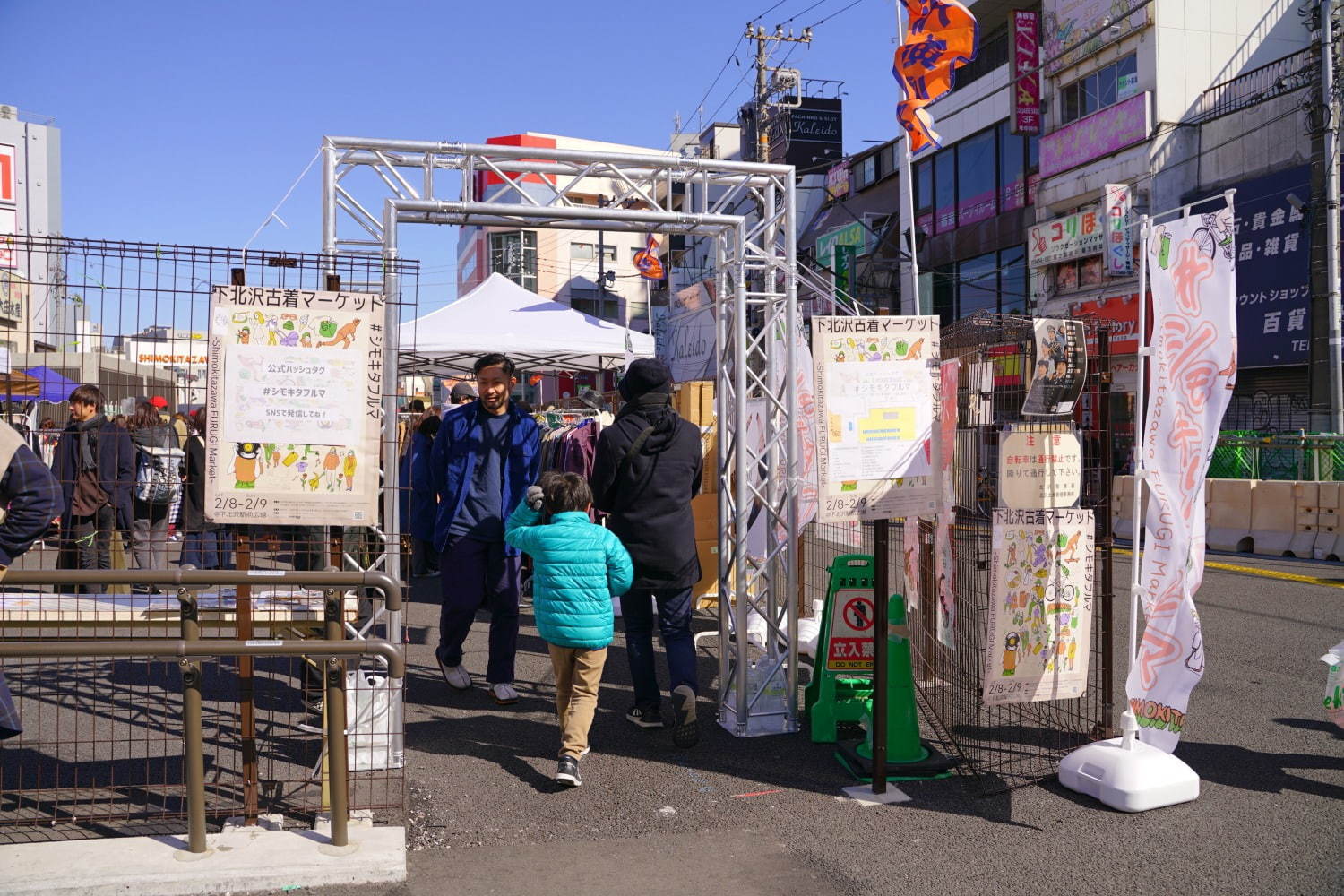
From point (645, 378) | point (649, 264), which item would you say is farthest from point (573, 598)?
point (649, 264)

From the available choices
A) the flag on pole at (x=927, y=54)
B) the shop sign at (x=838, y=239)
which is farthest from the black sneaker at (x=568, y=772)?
the shop sign at (x=838, y=239)

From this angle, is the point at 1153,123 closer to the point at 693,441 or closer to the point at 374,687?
the point at 693,441

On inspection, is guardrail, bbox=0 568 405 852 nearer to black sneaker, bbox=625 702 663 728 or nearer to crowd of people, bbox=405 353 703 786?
crowd of people, bbox=405 353 703 786

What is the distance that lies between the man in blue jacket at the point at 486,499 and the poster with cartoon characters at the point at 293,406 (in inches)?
76.0

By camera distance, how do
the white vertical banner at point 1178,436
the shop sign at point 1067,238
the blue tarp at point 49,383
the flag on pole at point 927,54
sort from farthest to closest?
1. the shop sign at point 1067,238
2. the flag on pole at point 927,54
3. the blue tarp at point 49,383
4. the white vertical banner at point 1178,436

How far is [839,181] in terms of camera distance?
37.2 meters

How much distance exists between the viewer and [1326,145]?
16.8 meters

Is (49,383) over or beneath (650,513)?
over

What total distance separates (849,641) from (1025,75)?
2513 centimetres

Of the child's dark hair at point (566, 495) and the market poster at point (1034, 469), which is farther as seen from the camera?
the child's dark hair at point (566, 495)

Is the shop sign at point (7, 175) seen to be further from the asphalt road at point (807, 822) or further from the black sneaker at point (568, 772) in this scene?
the black sneaker at point (568, 772)

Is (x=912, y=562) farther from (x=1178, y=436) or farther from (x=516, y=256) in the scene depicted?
(x=516, y=256)

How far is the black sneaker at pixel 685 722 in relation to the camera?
5500mm

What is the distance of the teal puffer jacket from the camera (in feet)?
16.3
